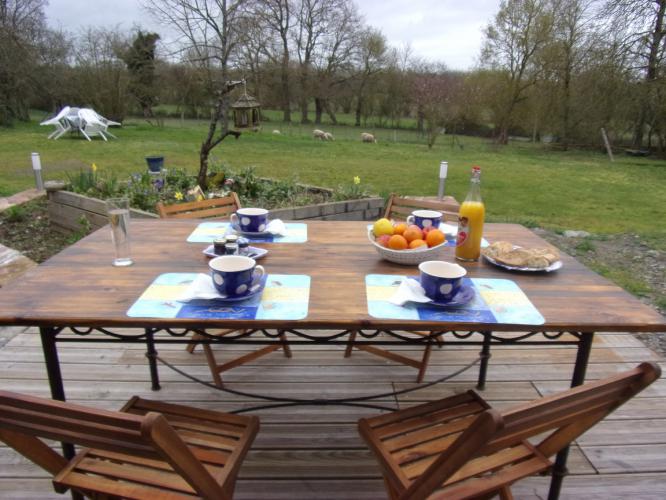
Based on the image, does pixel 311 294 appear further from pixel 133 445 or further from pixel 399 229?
pixel 133 445

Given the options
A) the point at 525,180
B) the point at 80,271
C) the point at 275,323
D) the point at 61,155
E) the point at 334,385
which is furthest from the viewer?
the point at 61,155

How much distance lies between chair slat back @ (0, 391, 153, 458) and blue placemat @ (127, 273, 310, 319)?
382 millimetres

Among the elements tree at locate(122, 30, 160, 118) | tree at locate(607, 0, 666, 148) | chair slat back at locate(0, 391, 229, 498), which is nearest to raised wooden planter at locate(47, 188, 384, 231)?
chair slat back at locate(0, 391, 229, 498)

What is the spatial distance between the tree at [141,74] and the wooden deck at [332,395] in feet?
60.1

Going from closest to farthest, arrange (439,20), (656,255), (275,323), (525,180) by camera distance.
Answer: (275,323), (656,255), (525,180), (439,20)

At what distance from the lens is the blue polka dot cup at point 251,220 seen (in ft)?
6.59

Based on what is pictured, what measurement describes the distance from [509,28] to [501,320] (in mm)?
18846

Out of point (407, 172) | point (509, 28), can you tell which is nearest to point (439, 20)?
point (509, 28)

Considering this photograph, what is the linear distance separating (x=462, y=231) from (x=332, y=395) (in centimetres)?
104

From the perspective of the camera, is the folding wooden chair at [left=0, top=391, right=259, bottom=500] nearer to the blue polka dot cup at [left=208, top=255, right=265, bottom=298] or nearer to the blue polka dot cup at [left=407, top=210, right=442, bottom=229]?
the blue polka dot cup at [left=208, top=255, right=265, bottom=298]

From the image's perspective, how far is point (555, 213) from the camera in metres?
6.69

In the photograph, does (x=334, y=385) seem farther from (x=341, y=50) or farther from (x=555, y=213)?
(x=341, y=50)

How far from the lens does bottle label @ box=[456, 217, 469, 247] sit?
1.68 m

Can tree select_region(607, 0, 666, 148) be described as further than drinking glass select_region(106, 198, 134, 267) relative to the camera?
Yes
